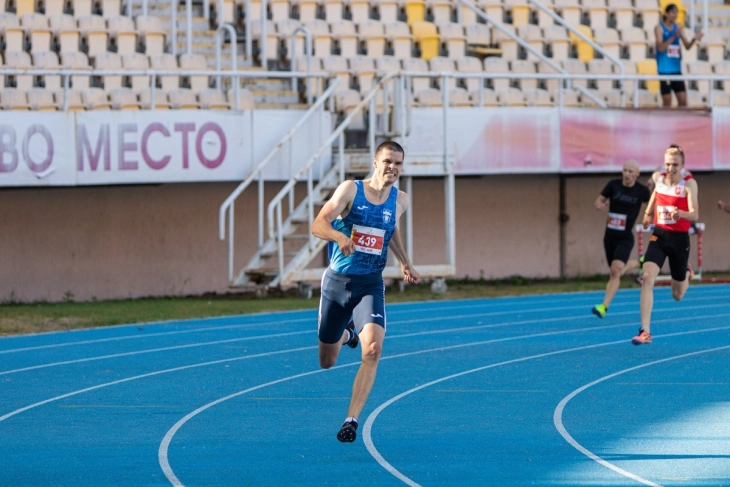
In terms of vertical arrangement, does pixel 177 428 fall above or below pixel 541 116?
below

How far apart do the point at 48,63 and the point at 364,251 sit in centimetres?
1207

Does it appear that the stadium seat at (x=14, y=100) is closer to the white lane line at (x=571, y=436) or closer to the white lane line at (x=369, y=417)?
the white lane line at (x=369, y=417)

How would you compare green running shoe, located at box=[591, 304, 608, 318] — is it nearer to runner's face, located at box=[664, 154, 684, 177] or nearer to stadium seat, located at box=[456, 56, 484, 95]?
runner's face, located at box=[664, 154, 684, 177]

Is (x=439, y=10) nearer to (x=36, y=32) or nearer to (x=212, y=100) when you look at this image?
(x=212, y=100)

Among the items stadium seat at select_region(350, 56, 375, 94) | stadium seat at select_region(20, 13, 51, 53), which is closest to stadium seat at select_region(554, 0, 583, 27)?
stadium seat at select_region(350, 56, 375, 94)

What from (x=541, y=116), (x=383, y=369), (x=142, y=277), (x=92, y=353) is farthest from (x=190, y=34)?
(x=383, y=369)

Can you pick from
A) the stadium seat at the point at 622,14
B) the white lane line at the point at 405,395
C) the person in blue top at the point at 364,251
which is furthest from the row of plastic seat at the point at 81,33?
the person in blue top at the point at 364,251

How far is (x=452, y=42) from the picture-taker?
75.7 feet

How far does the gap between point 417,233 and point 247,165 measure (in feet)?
14.0

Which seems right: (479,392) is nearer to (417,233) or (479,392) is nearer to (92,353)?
(92,353)

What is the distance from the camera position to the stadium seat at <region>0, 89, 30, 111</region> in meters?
18.8

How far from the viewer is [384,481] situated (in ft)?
23.6

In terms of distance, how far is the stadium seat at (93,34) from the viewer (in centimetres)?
2023

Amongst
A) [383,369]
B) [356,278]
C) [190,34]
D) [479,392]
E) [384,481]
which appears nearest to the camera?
[384,481]
